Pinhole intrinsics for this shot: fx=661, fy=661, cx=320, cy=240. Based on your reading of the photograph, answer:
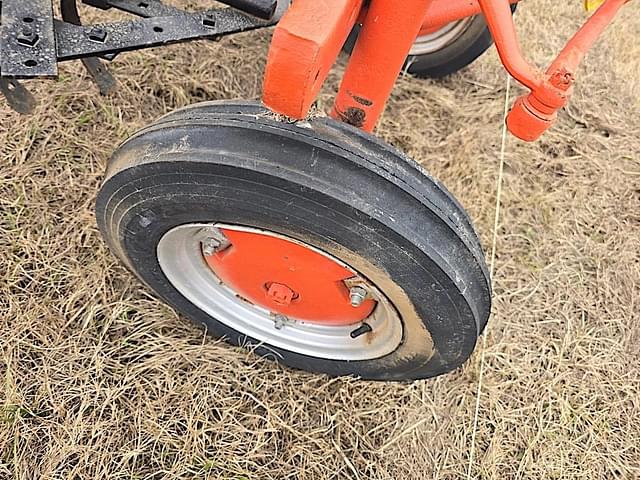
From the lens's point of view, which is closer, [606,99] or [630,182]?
[630,182]

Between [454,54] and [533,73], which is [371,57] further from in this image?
[454,54]

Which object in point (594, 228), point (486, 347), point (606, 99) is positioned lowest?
point (486, 347)

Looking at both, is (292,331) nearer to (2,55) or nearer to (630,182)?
(2,55)

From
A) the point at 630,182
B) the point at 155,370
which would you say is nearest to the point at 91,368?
the point at 155,370

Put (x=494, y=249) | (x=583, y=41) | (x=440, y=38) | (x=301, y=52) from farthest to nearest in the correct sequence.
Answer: (x=440, y=38) → (x=494, y=249) → (x=583, y=41) → (x=301, y=52)

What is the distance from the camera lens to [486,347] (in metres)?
1.88

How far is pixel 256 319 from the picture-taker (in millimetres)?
1678

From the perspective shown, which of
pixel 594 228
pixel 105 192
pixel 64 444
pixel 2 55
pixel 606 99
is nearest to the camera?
pixel 2 55

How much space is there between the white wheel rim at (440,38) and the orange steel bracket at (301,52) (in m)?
1.18

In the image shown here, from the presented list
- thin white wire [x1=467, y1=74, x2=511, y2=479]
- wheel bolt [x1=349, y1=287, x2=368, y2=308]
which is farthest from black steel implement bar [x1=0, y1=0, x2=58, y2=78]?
thin white wire [x1=467, y1=74, x2=511, y2=479]

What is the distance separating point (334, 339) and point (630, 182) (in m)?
1.32

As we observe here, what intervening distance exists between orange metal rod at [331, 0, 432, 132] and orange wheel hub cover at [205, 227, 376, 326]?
1.00ft

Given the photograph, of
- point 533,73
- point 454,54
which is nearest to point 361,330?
point 533,73

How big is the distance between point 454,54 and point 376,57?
3.60 ft
